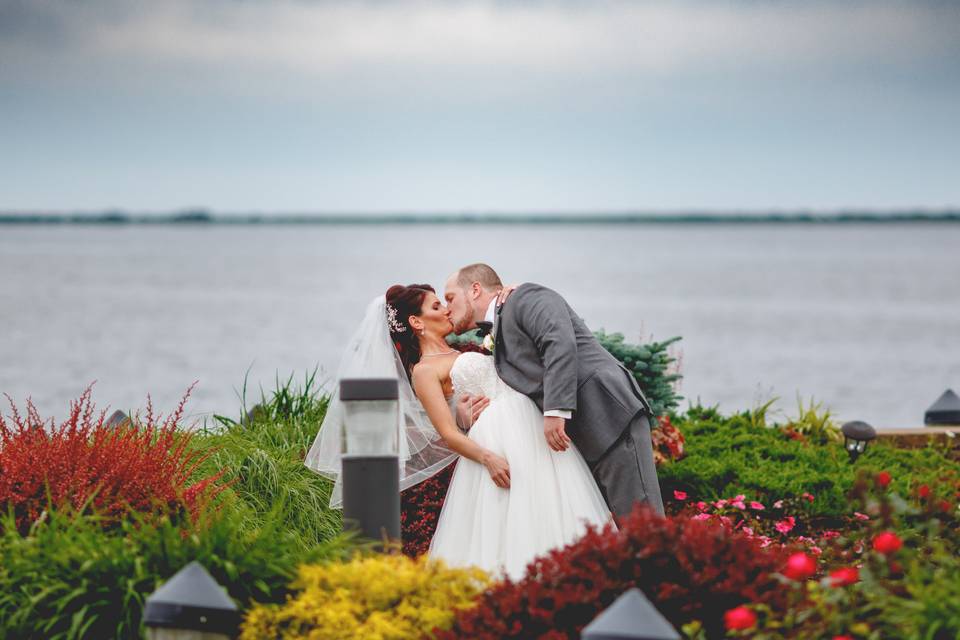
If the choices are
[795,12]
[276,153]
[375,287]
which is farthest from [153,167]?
[795,12]

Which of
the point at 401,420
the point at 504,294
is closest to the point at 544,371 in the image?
the point at 504,294

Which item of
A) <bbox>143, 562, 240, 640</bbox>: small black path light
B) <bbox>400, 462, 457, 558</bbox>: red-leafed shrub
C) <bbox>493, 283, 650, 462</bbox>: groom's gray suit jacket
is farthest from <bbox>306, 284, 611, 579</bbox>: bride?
<bbox>143, 562, 240, 640</bbox>: small black path light

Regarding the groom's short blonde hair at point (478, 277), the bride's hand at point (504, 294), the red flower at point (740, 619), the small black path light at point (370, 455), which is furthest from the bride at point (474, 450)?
the red flower at point (740, 619)

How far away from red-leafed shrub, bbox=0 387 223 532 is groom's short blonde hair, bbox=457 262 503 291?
1937 mm

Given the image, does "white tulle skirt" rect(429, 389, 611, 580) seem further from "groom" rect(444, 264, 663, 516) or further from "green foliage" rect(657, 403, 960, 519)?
"green foliage" rect(657, 403, 960, 519)

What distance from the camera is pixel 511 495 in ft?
19.7

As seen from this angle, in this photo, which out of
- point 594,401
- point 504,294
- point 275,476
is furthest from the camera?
point 275,476

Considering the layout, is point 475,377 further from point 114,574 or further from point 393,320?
point 114,574

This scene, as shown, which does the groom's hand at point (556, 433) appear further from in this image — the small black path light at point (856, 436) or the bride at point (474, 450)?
the small black path light at point (856, 436)

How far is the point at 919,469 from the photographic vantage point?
955 cm

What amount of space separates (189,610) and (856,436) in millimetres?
6988

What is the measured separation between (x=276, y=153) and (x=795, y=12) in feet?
170

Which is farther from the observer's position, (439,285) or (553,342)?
(439,285)

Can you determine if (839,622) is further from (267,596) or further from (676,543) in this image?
(267,596)
